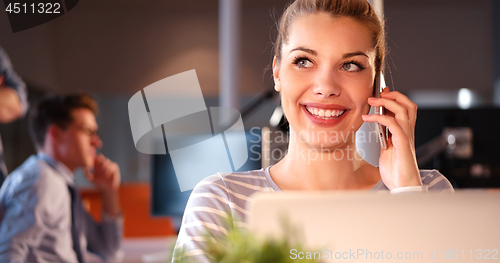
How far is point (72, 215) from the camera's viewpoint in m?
2.31

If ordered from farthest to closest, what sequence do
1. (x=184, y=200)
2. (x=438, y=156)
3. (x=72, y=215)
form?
(x=72, y=215), (x=184, y=200), (x=438, y=156)

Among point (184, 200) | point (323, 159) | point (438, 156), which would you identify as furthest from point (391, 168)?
point (184, 200)

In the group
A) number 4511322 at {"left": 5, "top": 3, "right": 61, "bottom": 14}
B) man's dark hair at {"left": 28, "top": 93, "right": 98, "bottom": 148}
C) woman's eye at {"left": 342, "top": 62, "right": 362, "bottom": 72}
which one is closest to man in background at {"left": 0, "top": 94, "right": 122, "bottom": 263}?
man's dark hair at {"left": 28, "top": 93, "right": 98, "bottom": 148}

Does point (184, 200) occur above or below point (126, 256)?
above

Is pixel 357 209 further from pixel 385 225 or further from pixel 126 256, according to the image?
pixel 126 256

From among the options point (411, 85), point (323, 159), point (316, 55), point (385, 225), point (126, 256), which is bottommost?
point (126, 256)

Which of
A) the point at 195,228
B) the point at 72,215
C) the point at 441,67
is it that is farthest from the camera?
the point at 441,67

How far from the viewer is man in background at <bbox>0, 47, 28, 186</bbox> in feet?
8.14

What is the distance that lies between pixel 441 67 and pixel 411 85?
300 millimetres

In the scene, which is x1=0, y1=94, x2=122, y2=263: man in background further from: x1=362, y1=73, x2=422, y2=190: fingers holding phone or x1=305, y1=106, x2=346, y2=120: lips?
x1=362, y1=73, x2=422, y2=190: fingers holding phone

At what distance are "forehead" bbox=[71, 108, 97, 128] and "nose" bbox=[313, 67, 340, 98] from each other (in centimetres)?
192

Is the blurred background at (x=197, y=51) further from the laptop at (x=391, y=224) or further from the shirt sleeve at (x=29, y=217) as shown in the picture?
the laptop at (x=391, y=224)

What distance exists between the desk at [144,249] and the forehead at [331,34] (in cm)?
150

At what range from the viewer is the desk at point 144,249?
90.5 inches
